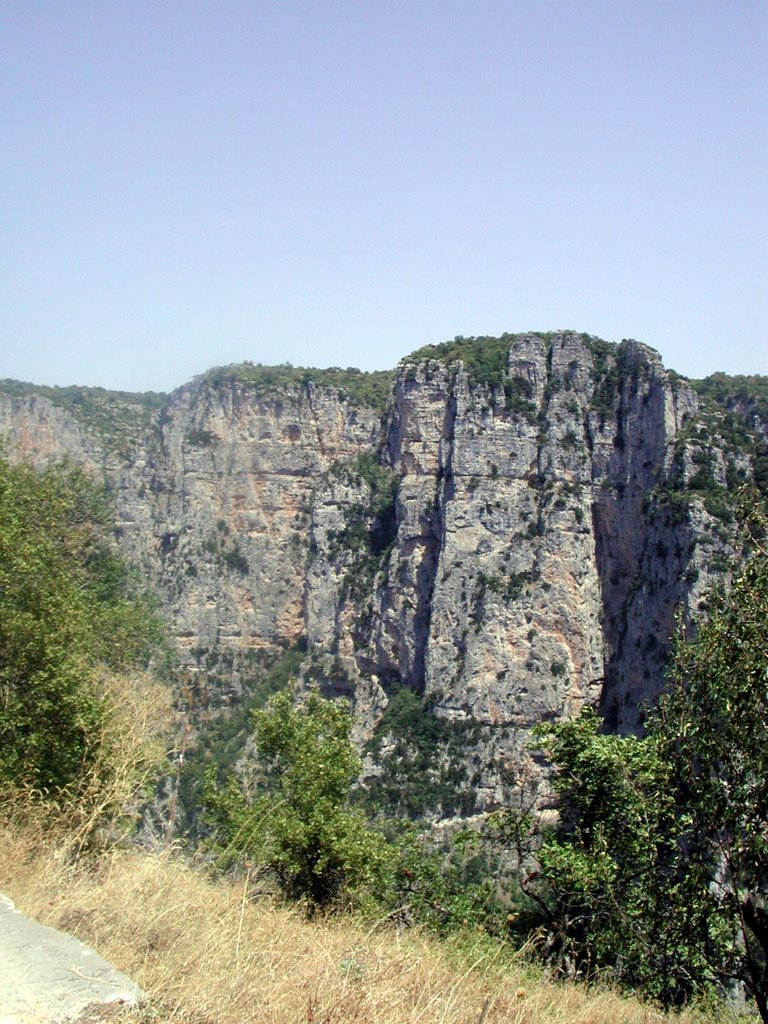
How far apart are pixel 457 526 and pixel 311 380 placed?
75.2 feet

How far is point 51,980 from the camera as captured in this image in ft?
15.2

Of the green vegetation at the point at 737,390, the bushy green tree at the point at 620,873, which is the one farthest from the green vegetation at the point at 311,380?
the bushy green tree at the point at 620,873

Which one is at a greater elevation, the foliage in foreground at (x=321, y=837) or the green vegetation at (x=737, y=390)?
the green vegetation at (x=737, y=390)

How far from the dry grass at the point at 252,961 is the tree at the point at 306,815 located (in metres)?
3.39

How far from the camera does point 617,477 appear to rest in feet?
168

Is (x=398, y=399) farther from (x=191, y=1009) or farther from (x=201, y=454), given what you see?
(x=191, y=1009)

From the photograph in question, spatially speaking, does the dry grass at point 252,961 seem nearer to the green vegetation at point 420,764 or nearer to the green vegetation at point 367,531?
the green vegetation at point 420,764

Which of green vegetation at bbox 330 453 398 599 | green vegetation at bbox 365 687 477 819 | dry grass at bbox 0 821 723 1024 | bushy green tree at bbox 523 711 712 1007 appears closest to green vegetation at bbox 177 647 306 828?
green vegetation at bbox 330 453 398 599

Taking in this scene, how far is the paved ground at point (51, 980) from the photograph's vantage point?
171 inches

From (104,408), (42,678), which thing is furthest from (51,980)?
(104,408)

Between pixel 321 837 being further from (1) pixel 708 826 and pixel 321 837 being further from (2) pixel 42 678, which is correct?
(1) pixel 708 826

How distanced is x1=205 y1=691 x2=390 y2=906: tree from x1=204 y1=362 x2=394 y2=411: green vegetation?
5521 cm

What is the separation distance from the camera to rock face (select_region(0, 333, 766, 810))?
46.0 m

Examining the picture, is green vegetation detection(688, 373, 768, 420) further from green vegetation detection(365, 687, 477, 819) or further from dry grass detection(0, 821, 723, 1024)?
dry grass detection(0, 821, 723, 1024)
